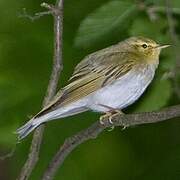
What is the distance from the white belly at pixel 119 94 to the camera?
263 cm

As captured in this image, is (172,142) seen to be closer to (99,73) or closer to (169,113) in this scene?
(99,73)

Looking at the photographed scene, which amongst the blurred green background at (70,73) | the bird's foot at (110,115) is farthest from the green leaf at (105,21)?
the bird's foot at (110,115)

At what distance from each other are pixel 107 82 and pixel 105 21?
0.76 feet

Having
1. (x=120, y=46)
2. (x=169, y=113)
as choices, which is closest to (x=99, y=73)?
(x=120, y=46)

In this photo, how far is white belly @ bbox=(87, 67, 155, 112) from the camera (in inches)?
104

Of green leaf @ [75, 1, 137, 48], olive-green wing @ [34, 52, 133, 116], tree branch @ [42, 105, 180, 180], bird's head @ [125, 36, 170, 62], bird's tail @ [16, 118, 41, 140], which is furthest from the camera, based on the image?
bird's head @ [125, 36, 170, 62]

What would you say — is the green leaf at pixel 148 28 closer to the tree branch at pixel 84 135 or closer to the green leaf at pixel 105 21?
the green leaf at pixel 105 21

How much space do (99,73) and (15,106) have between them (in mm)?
499

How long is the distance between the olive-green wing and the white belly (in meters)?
0.02

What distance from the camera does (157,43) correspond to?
2.82 metres

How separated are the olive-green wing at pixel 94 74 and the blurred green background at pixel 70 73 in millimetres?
89

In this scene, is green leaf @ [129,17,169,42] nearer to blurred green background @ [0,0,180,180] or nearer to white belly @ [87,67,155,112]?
blurred green background @ [0,0,180,180]

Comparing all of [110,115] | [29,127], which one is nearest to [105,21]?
[110,115]

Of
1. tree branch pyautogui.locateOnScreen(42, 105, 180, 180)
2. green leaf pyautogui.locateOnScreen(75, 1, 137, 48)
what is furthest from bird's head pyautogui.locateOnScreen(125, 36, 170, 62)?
tree branch pyautogui.locateOnScreen(42, 105, 180, 180)
